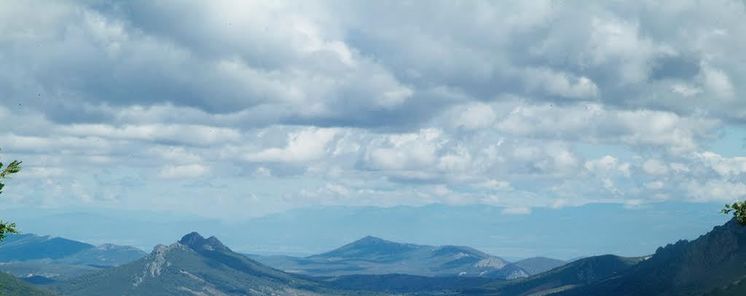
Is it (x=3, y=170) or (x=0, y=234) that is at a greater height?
(x=3, y=170)

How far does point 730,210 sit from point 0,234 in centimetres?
12507

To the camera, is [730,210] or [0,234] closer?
[0,234]

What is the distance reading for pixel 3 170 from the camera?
126125 mm

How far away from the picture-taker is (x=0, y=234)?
130000 mm

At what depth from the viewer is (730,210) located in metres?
145

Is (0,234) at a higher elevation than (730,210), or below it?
below

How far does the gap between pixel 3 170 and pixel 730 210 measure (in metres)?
124

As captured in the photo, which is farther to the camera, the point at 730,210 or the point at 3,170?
the point at 730,210

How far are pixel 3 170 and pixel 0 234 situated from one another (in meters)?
11.3

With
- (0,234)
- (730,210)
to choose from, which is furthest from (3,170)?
(730,210)

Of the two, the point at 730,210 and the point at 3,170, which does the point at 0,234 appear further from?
the point at 730,210
